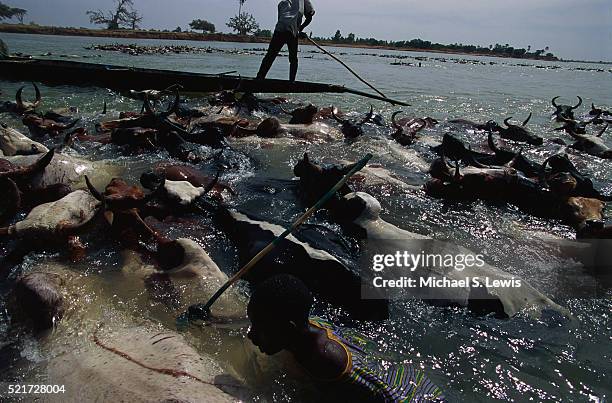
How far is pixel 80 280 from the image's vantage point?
10.5 feet

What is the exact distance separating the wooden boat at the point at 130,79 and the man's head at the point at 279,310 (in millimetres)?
9818

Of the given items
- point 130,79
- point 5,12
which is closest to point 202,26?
point 5,12

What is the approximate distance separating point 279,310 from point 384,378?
705 millimetres

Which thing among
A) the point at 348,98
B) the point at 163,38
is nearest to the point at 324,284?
the point at 348,98

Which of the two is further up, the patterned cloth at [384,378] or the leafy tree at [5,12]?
the leafy tree at [5,12]

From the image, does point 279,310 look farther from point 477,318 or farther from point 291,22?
point 291,22

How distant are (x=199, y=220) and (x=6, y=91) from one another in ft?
37.0

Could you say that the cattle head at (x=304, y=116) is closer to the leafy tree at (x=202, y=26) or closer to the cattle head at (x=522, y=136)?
the cattle head at (x=522, y=136)

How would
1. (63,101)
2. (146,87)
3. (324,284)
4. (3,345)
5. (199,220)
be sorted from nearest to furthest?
(3,345)
(324,284)
(199,220)
(63,101)
(146,87)

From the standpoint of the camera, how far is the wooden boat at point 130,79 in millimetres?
11367

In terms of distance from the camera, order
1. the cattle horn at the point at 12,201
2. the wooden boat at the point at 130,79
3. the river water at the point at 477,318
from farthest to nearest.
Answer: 1. the wooden boat at the point at 130,79
2. the cattle horn at the point at 12,201
3. the river water at the point at 477,318

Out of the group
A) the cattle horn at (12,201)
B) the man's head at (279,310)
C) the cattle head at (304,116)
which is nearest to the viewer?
the man's head at (279,310)

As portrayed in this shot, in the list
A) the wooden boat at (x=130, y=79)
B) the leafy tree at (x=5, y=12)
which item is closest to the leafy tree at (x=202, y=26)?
the leafy tree at (x=5, y=12)

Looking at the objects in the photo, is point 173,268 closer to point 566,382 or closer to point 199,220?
point 199,220
